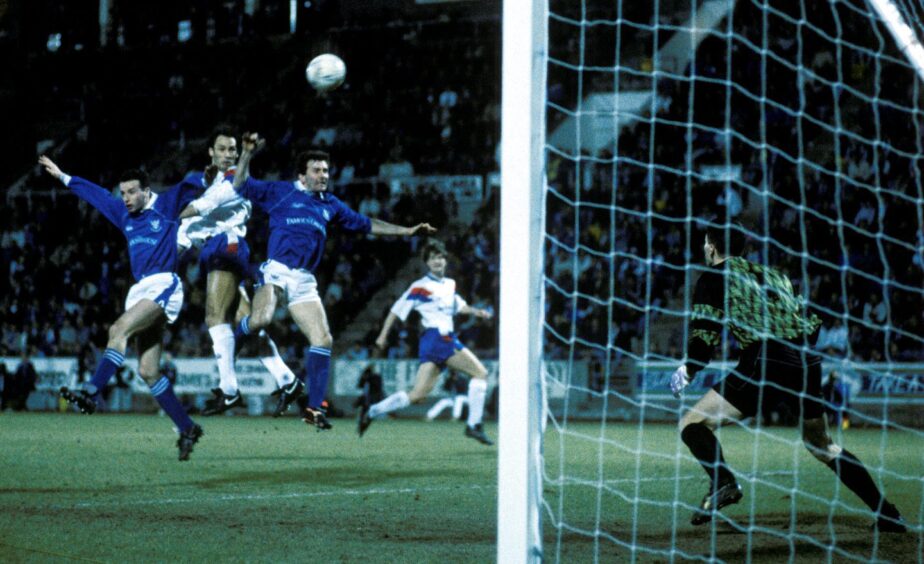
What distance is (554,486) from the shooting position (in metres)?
8.06

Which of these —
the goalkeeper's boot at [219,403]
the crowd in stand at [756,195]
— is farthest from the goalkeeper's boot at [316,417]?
the crowd in stand at [756,195]

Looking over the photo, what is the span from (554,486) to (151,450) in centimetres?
525

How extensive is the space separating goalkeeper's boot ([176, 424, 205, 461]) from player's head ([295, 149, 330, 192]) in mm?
2174

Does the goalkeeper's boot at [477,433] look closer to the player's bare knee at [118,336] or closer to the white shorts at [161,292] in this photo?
the white shorts at [161,292]

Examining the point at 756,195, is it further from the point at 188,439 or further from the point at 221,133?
the point at 188,439

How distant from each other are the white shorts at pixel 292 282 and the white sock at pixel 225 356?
59 centimetres

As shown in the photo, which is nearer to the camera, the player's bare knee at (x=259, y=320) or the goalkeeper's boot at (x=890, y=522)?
the goalkeeper's boot at (x=890, y=522)

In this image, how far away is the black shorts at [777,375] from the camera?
240 inches

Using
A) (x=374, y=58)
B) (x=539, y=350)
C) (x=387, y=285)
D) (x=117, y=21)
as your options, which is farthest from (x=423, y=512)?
(x=117, y=21)

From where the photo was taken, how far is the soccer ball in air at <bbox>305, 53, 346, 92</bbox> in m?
9.57

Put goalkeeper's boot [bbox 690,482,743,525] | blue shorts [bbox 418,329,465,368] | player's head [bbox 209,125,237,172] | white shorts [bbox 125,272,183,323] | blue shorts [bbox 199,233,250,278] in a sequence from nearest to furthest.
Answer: goalkeeper's boot [bbox 690,482,743,525] < white shorts [bbox 125,272,183,323] < player's head [bbox 209,125,237,172] < blue shorts [bbox 199,233,250,278] < blue shorts [bbox 418,329,465,368]

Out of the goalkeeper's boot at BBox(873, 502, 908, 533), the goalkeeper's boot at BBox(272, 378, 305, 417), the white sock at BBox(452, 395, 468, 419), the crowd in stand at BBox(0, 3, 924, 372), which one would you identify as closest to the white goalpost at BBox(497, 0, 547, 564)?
the goalkeeper's boot at BBox(873, 502, 908, 533)

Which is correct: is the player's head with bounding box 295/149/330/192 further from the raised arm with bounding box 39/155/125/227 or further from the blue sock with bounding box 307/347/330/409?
the raised arm with bounding box 39/155/125/227

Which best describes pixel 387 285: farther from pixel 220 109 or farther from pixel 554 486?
pixel 554 486
